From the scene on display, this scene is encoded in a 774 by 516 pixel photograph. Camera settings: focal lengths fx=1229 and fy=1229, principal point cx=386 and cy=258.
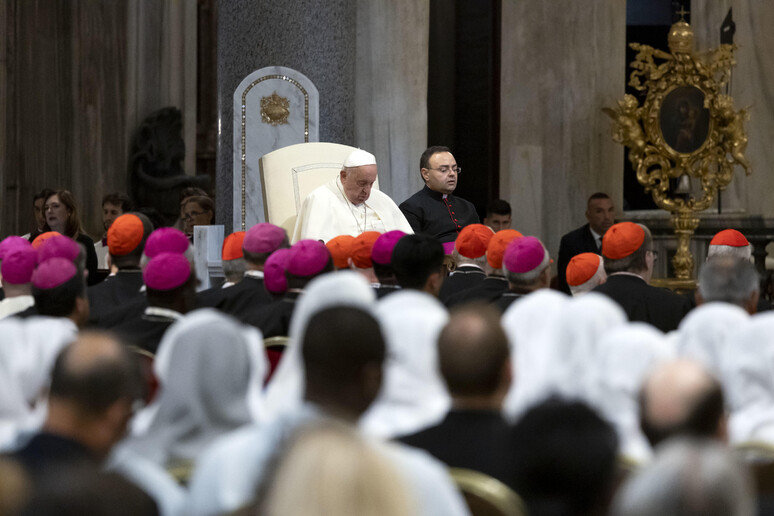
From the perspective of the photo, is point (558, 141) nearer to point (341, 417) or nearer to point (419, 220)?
point (419, 220)

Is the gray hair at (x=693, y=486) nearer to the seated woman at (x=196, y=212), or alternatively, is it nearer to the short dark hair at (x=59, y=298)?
the short dark hair at (x=59, y=298)

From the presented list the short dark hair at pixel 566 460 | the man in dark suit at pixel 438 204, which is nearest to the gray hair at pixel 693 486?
the short dark hair at pixel 566 460

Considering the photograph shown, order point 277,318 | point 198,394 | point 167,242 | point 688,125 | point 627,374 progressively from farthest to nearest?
1. point 688,125
2. point 167,242
3. point 277,318
4. point 627,374
5. point 198,394

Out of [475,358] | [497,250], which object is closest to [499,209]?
[497,250]

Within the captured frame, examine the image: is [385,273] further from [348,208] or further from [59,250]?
[348,208]

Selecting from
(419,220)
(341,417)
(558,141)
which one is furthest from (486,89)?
(341,417)

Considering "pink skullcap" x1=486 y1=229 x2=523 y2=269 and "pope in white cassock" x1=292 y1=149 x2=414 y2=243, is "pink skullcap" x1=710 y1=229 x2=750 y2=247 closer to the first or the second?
"pink skullcap" x1=486 y1=229 x2=523 y2=269

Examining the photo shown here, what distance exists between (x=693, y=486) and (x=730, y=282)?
11.1ft

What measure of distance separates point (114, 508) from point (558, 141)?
35.8 feet

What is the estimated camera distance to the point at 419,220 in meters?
9.37

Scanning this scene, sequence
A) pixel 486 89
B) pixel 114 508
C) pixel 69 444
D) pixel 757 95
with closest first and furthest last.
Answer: pixel 114 508, pixel 69 444, pixel 757 95, pixel 486 89

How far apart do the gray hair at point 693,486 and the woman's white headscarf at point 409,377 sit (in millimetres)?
2364

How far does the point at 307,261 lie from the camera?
5676mm

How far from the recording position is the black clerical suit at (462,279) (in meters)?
7.18
